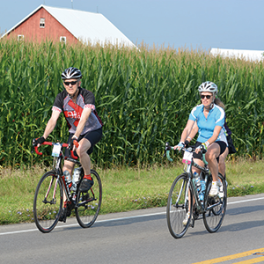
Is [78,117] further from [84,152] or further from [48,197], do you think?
[48,197]

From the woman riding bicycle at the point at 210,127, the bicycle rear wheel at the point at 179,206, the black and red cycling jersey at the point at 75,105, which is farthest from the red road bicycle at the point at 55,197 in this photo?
the woman riding bicycle at the point at 210,127

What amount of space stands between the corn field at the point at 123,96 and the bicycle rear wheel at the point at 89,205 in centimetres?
441

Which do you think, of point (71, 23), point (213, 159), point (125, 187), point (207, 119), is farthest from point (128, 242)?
point (71, 23)

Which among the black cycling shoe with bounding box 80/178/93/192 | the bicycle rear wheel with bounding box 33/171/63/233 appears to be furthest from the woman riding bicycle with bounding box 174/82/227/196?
the bicycle rear wheel with bounding box 33/171/63/233

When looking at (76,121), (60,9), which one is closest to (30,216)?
(76,121)

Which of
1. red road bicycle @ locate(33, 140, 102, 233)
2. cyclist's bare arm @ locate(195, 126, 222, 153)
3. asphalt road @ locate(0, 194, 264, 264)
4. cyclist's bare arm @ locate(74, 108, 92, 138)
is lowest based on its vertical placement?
asphalt road @ locate(0, 194, 264, 264)

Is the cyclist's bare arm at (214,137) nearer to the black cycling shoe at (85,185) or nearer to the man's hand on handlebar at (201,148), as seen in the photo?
the man's hand on handlebar at (201,148)

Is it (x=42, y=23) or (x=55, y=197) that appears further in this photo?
(x=42, y=23)

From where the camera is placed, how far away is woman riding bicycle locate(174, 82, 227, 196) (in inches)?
304

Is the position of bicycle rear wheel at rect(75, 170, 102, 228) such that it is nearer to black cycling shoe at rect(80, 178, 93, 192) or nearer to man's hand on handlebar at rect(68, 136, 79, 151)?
black cycling shoe at rect(80, 178, 93, 192)

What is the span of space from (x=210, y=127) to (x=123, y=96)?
631 centimetres

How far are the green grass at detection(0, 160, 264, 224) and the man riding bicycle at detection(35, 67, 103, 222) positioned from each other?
5.04ft

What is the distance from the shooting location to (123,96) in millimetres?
13977

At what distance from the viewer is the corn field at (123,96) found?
490 inches
